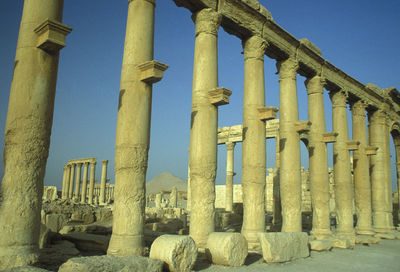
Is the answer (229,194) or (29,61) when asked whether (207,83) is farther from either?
(229,194)

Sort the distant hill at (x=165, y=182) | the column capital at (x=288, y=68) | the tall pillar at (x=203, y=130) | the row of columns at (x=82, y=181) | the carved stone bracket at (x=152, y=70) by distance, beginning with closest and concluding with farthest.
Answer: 1. the carved stone bracket at (x=152, y=70)
2. the tall pillar at (x=203, y=130)
3. the column capital at (x=288, y=68)
4. the row of columns at (x=82, y=181)
5. the distant hill at (x=165, y=182)

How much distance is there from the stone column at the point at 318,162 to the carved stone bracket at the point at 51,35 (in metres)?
12.3

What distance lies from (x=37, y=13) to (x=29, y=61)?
1.08m

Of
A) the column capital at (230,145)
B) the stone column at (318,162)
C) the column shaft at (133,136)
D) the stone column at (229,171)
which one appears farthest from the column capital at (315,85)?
the stone column at (229,171)

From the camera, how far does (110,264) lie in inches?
243

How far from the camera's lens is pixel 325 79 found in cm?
1748

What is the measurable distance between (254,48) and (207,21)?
2.59 metres

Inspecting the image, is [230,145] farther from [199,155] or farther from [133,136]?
[133,136]

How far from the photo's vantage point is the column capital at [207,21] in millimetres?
11375

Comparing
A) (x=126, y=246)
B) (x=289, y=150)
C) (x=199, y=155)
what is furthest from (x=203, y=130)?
(x=289, y=150)

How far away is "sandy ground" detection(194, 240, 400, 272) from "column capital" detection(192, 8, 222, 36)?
722 centimetres

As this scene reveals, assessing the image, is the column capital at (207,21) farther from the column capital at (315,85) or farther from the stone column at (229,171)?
the stone column at (229,171)

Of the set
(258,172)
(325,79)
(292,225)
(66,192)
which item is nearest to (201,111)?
(258,172)

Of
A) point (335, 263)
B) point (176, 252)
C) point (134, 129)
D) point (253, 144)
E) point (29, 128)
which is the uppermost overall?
point (253, 144)
